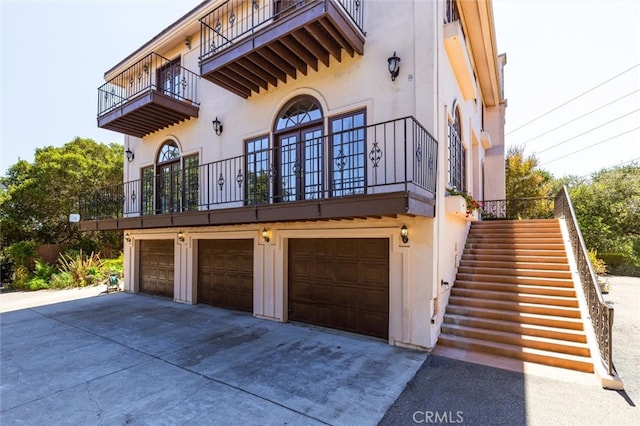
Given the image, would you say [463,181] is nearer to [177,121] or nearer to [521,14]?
[521,14]

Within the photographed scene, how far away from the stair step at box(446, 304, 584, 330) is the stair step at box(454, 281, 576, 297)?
644 millimetres

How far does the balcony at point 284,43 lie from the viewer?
19.1ft

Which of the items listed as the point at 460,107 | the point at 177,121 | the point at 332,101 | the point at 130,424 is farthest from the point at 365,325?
the point at 177,121

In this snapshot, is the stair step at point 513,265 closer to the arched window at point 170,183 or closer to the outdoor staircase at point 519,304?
the outdoor staircase at point 519,304

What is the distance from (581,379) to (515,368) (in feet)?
2.69

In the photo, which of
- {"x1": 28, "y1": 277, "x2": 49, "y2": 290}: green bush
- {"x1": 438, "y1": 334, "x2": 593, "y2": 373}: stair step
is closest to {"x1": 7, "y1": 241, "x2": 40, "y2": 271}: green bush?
{"x1": 28, "y1": 277, "x2": 49, "y2": 290}: green bush

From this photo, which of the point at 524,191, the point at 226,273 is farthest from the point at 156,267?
the point at 524,191

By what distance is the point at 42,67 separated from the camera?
12.5 meters

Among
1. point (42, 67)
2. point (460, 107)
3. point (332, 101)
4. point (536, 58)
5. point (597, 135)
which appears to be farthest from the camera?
point (597, 135)

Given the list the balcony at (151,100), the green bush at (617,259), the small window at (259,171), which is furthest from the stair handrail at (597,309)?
the green bush at (617,259)

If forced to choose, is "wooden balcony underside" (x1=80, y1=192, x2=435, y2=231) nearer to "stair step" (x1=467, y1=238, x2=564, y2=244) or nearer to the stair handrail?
the stair handrail

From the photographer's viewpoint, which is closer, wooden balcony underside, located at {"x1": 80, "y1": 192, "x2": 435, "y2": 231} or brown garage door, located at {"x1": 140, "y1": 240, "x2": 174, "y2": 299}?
wooden balcony underside, located at {"x1": 80, "y1": 192, "x2": 435, "y2": 231}

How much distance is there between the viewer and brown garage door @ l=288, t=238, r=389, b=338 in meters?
6.32

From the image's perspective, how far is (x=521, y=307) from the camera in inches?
232
